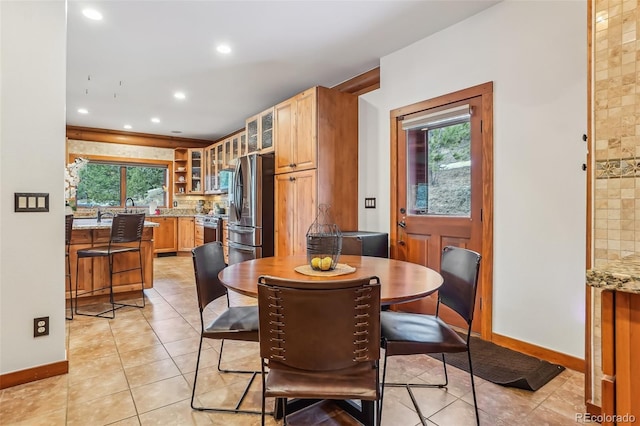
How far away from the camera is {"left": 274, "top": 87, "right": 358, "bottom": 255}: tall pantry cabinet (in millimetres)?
3662

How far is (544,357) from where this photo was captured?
2312 mm

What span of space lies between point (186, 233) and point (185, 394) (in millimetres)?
5717

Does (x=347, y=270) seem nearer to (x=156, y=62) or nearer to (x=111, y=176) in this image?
(x=156, y=62)

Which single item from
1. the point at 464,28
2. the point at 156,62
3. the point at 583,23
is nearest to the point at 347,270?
the point at 583,23

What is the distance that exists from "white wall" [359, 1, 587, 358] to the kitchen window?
664cm

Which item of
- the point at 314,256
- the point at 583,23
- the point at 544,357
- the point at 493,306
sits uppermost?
the point at 583,23

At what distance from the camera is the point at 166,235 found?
703 centimetres

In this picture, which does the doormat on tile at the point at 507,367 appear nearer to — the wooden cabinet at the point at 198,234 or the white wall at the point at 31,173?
the white wall at the point at 31,173

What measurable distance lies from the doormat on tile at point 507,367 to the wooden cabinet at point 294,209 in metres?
1.97

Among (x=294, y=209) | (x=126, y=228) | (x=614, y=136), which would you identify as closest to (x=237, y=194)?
(x=294, y=209)

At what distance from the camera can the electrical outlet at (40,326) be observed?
2059 mm

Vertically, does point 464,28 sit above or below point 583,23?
above

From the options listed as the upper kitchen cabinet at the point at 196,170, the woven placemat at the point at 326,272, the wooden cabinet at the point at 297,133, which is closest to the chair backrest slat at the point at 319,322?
the woven placemat at the point at 326,272

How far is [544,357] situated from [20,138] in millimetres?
3692
